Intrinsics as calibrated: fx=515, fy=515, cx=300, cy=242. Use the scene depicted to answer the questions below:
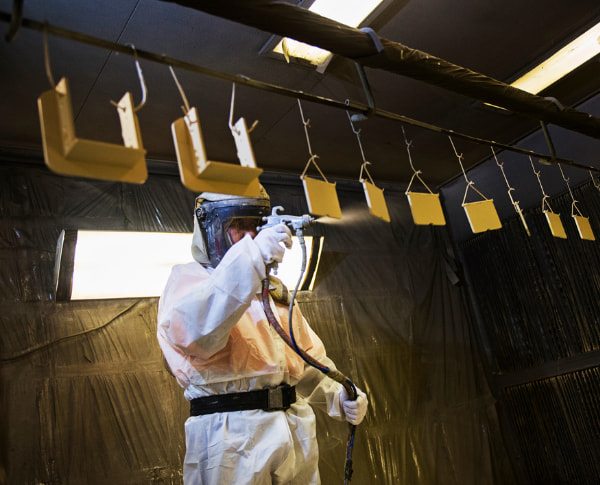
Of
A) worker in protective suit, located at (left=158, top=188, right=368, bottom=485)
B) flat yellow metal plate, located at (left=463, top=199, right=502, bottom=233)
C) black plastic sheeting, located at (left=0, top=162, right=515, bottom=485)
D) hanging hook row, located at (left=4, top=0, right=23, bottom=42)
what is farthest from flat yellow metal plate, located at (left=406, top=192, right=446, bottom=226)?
black plastic sheeting, located at (left=0, top=162, right=515, bottom=485)

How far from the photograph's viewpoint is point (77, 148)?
3.70 ft

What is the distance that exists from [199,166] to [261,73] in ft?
4.81

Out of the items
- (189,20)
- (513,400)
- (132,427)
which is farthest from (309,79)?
(513,400)

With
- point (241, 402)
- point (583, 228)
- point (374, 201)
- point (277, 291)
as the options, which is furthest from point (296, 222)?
point (583, 228)

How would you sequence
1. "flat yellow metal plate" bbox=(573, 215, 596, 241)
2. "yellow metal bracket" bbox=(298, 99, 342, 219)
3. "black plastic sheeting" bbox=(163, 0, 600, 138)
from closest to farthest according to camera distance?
"black plastic sheeting" bbox=(163, 0, 600, 138) < "yellow metal bracket" bbox=(298, 99, 342, 219) < "flat yellow metal plate" bbox=(573, 215, 596, 241)

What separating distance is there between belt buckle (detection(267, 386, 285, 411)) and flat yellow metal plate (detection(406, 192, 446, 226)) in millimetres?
852

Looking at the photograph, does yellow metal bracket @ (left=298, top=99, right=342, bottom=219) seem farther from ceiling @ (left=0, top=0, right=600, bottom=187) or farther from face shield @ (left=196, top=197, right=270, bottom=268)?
ceiling @ (left=0, top=0, right=600, bottom=187)

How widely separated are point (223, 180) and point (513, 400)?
11.0 ft

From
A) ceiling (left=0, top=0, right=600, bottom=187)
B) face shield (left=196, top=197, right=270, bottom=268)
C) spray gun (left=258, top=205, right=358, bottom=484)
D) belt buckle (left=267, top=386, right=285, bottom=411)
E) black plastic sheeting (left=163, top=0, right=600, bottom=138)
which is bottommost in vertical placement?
belt buckle (left=267, top=386, right=285, bottom=411)

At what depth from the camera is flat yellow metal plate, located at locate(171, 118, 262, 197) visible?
1295mm

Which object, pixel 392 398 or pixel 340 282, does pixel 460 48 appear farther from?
pixel 392 398

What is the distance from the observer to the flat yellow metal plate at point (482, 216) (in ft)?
7.16

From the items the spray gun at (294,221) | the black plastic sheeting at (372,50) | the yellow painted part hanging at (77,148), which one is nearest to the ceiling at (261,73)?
the black plastic sheeting at (372,50)

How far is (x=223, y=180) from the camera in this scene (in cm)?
135
